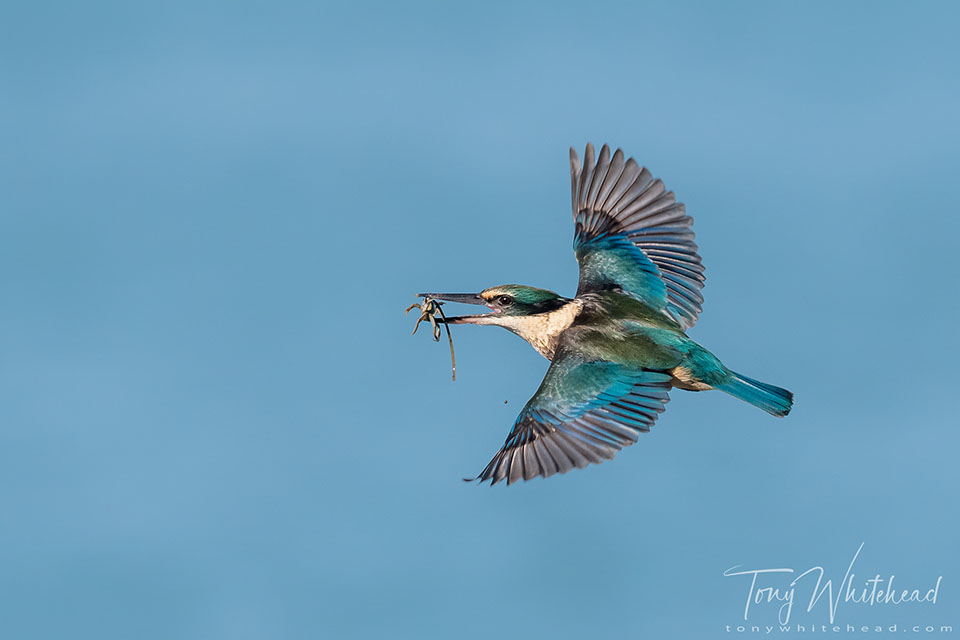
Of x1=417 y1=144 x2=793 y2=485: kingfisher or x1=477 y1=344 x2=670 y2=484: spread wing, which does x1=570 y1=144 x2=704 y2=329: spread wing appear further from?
x1=477 y1=344 x2=670 y2=484: spread wing

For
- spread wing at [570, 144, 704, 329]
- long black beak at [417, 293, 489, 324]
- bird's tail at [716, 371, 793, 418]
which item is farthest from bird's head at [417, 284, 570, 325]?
bird's tail at [716, 371, 793, 418]

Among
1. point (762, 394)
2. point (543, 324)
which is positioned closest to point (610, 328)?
point (543, 324)

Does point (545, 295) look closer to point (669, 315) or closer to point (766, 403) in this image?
point (669, 315)

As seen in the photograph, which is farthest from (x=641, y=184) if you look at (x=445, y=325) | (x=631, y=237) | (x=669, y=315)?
(x=445, y=325)

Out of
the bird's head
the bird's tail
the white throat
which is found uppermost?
the bird's head

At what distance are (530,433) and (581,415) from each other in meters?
0.57

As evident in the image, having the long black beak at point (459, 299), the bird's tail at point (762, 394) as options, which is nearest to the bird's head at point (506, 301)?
the long black beak at point (459, 299)

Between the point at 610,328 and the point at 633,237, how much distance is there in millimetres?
2332

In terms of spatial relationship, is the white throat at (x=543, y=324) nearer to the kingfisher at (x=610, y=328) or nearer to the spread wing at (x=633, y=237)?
the kingfisher at (x=610, y=328)

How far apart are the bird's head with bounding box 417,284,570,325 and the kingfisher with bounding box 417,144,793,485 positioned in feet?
0.04

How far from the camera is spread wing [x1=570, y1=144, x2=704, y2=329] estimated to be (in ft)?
51.8

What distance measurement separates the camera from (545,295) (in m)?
14.9

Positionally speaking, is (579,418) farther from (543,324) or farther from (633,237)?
(633,237)

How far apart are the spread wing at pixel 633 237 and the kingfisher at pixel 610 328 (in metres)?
0.01
